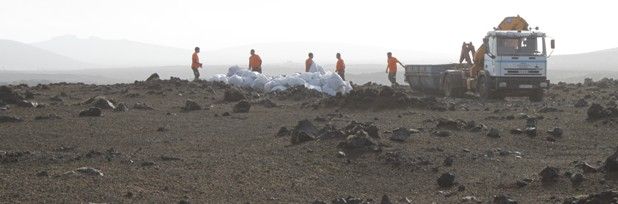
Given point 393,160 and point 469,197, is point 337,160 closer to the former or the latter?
point 393,160

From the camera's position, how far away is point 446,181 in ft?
27.8

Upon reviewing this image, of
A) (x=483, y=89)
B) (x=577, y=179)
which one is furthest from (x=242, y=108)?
(x=577, y=179)

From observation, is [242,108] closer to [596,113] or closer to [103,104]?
[103,104]

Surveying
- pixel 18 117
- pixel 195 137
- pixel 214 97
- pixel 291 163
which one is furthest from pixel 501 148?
pixel 214 97

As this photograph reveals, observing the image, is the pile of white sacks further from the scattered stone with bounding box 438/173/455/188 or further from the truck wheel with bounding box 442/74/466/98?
the scattered stone with bounding box 438/173/455/188

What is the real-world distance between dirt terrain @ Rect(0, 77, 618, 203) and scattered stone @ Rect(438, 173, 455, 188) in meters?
0.01

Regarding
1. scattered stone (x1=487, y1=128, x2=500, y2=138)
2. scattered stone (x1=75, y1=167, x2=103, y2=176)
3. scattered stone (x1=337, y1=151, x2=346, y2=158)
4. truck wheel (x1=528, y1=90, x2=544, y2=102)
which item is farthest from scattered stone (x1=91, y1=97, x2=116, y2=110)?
truck wheel (x1=528, y1=90, x2=544, y2=102)

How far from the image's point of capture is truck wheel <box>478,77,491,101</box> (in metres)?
21.3

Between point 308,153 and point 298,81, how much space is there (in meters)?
13.5

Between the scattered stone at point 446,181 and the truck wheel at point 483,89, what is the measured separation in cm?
1329

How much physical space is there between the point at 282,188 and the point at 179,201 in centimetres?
143

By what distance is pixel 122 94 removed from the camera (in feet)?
72.4

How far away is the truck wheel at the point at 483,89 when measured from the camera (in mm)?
21312

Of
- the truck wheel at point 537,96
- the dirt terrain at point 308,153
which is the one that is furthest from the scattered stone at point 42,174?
the truck wheel at point 537,96
